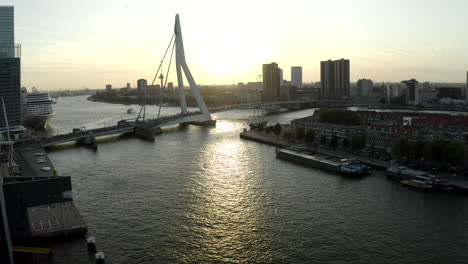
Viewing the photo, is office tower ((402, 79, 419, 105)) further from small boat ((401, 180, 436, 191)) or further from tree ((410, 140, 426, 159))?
small boat ((401, 180, 436, 191))

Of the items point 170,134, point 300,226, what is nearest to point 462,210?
point 300,226

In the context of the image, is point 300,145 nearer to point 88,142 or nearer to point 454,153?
point 454,153

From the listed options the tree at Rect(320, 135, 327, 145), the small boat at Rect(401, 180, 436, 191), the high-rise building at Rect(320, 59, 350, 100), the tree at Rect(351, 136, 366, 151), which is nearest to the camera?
the small boat at Rect(401, 180, 436, 191)

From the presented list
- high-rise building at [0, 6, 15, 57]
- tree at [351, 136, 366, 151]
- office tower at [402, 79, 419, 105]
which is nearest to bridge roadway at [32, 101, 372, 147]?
high-rise building at [0, 6, 15, 57]

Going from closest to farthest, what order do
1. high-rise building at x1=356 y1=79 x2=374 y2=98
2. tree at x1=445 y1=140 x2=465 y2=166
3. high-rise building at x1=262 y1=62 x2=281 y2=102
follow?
1. tree at x1=445 y1=140 x2=465 y2=166
2. high-rise building at x1=262 y1=62 x2=281 y2=102
3. high-rise building at x1=356 y1=79 x2=374 y2=98

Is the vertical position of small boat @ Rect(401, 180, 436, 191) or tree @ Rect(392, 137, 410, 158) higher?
tree @ Rect(392, 137, 410, 158)

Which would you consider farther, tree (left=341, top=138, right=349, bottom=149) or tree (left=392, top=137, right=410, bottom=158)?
tree (left=341, top=138, right=349, bottom=149)

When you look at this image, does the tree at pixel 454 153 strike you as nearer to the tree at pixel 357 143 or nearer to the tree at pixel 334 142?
the tree at pixel 357 143

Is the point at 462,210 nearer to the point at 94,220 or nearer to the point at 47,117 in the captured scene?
the point at 94,220
